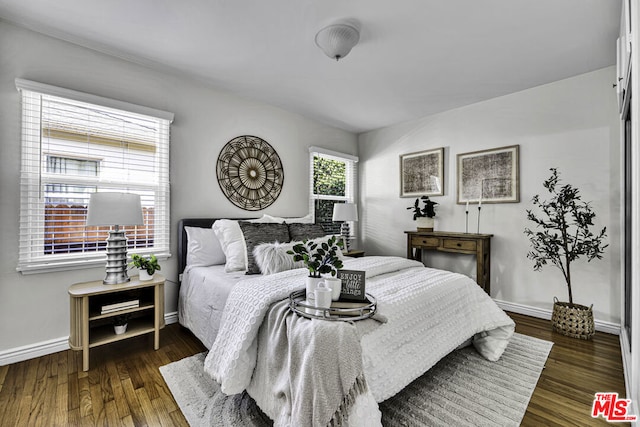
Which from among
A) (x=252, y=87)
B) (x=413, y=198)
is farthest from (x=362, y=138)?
(x=252, y=87)

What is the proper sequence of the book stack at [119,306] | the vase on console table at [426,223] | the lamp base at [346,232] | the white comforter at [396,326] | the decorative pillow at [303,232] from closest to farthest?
the white comforter at [396,326] < the book stack at [119,306] < the decorative pillow at [303,232] < the vase on console table at [426,223] < the lamp base at [346,232]

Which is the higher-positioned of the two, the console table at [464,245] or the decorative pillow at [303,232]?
the decorative pillow at [303,232]

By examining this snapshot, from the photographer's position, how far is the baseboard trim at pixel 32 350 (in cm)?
213

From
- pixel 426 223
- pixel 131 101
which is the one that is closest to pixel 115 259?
pixel 131 101

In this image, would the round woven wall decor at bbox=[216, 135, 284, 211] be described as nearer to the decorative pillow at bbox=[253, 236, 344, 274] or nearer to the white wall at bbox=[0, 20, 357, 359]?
the white wall at bbox=[0, 20, 357, 359]

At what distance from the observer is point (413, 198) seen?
14.1 ft

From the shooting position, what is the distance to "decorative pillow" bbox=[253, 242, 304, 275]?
93.3 inches

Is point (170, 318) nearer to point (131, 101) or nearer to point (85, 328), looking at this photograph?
point (85, 328)

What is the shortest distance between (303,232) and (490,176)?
2376 millimetres

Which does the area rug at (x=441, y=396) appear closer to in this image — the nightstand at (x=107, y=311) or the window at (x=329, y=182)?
the nightstand at (x=107, y=311)

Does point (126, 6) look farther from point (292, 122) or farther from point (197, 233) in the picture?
point (292, 122)

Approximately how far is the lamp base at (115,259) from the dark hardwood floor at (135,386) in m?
0.60

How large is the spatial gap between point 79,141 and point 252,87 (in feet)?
5.56

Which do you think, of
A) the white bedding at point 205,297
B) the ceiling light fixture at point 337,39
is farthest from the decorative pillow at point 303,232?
→ the ceiling light fixture at point 337,39
